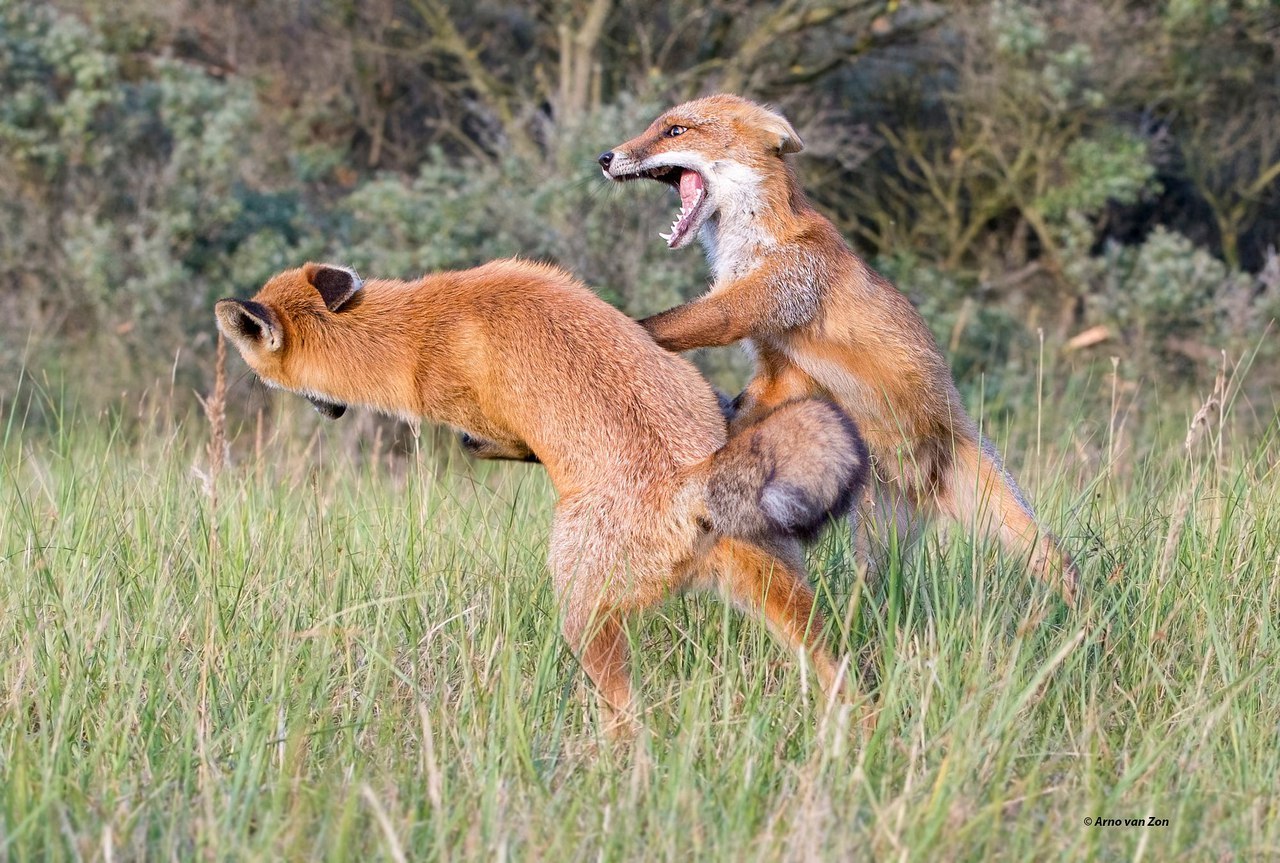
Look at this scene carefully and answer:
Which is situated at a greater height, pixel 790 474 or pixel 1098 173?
pixel 1098 173

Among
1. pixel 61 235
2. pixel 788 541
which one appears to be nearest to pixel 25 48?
pixel 61 235

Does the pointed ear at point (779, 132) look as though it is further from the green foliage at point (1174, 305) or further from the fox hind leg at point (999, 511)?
the green foliage at point (1174, 305)

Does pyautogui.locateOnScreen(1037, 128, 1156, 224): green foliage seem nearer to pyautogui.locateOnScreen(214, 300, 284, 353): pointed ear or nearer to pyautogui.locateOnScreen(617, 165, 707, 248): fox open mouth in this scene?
pyautogui.locateOnScreen(617, 165, 707, 248): fox open mouth

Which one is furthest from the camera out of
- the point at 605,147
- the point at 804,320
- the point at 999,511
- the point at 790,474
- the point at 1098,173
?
the point at 1098,173

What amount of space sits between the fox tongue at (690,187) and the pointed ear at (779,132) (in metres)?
0.33

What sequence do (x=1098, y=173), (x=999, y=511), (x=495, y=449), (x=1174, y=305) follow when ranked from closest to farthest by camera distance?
(x=495, y=449), (x=999, y=511), (x=1174, y=305), (x=1098, y=173)

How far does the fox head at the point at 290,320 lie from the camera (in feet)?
15.8

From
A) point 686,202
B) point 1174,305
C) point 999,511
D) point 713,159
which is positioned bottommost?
point 1174,305

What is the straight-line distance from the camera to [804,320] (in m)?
5.49

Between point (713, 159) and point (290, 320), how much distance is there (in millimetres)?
1898

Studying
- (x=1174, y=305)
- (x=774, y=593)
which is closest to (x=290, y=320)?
(x=774, y=593)

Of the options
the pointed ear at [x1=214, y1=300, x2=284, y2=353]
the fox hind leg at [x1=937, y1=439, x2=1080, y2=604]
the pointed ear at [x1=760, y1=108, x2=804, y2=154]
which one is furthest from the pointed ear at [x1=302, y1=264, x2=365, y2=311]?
the fox hind leg at [x1=937, y1=439, x2=1080, y2=604]

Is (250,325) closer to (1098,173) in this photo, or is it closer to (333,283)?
(333,283)

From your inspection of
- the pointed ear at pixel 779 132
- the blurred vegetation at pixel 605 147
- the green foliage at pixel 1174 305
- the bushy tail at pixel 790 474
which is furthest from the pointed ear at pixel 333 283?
the green foliage at pixel 1174 305
